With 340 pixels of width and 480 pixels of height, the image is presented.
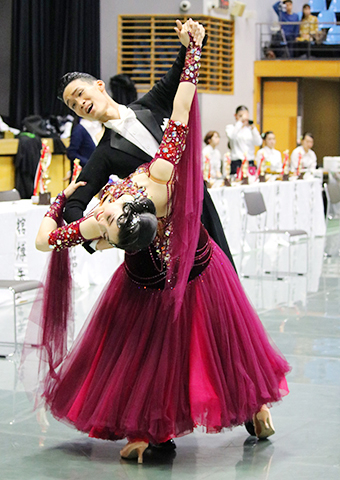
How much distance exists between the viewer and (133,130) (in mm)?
2723

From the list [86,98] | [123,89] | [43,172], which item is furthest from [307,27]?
[86,98]

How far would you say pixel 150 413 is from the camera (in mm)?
2525

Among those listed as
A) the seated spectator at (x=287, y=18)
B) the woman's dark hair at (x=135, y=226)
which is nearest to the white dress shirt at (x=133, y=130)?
the woman's dark hair at (x=135, y=226)

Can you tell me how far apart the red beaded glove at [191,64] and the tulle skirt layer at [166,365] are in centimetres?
61

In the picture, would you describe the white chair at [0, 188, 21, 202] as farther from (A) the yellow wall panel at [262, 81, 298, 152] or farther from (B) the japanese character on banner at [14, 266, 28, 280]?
(A) the yellow wall panel at [262, 81, 298, 152]

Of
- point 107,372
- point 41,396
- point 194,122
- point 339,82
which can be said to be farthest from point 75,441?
point 339,82

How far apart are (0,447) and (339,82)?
1803cm

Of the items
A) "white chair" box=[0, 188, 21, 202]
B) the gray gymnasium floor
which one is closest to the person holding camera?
"white chair" box=[0, 188, 21, 202]

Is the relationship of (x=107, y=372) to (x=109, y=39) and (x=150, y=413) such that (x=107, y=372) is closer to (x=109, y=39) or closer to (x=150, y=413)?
(x=150, y=413)

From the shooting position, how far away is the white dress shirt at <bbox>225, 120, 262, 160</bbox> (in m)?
10.6

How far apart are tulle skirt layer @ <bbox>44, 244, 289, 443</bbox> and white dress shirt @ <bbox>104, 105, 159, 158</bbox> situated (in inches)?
16.8

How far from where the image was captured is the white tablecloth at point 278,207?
25.0 feet

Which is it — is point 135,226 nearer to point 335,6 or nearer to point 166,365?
point 166,365

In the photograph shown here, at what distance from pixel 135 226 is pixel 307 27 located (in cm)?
1405
